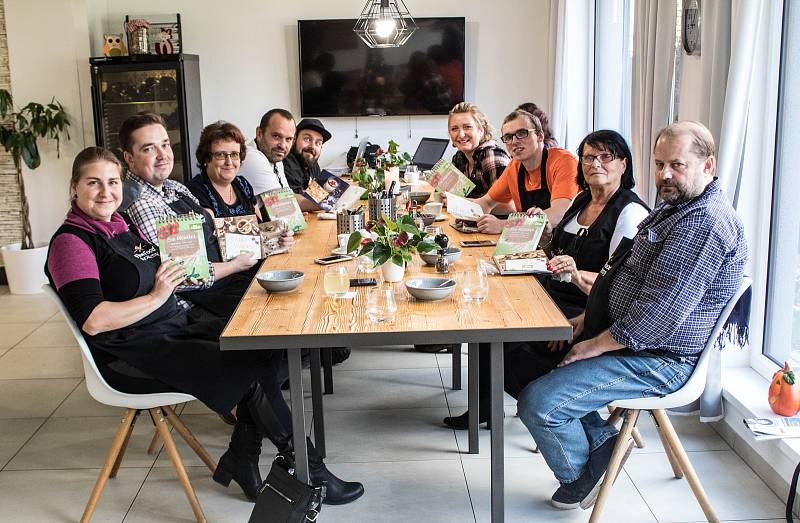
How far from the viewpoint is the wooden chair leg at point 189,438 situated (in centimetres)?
269

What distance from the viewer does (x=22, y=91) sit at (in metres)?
6.42

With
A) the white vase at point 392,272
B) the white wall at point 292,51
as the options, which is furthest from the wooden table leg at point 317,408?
the white wall at point 292,51

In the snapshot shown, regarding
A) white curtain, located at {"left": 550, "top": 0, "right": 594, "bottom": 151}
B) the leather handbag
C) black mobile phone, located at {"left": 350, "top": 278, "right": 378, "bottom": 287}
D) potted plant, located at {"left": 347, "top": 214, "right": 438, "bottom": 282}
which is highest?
white curtain, located at {"left": 550, "top": 0, "right": 594, "bottom": 151}

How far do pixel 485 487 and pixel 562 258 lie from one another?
0.84 meters

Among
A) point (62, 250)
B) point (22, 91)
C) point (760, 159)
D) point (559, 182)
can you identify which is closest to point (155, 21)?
point (22, 91)

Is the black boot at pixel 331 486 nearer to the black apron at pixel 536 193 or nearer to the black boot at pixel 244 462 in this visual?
the black boot at pixel 244 462

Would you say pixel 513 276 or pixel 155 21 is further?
pixel 155 21

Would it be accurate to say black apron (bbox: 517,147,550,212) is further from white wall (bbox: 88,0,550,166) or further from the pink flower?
white wall (bbox: 88,0,550,166)

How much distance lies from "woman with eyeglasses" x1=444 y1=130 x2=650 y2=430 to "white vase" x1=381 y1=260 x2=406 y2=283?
485 mm

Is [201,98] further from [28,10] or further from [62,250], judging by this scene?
[62,250]

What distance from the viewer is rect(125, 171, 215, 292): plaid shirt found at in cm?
304

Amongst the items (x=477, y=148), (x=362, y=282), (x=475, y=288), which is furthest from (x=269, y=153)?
(x=475, y=288)

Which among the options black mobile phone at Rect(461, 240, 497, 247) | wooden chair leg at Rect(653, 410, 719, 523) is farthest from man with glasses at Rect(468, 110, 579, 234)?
wooden chair leg at Rect(653, 410, 719, 523)

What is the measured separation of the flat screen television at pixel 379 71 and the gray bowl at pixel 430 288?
5.03 meters
